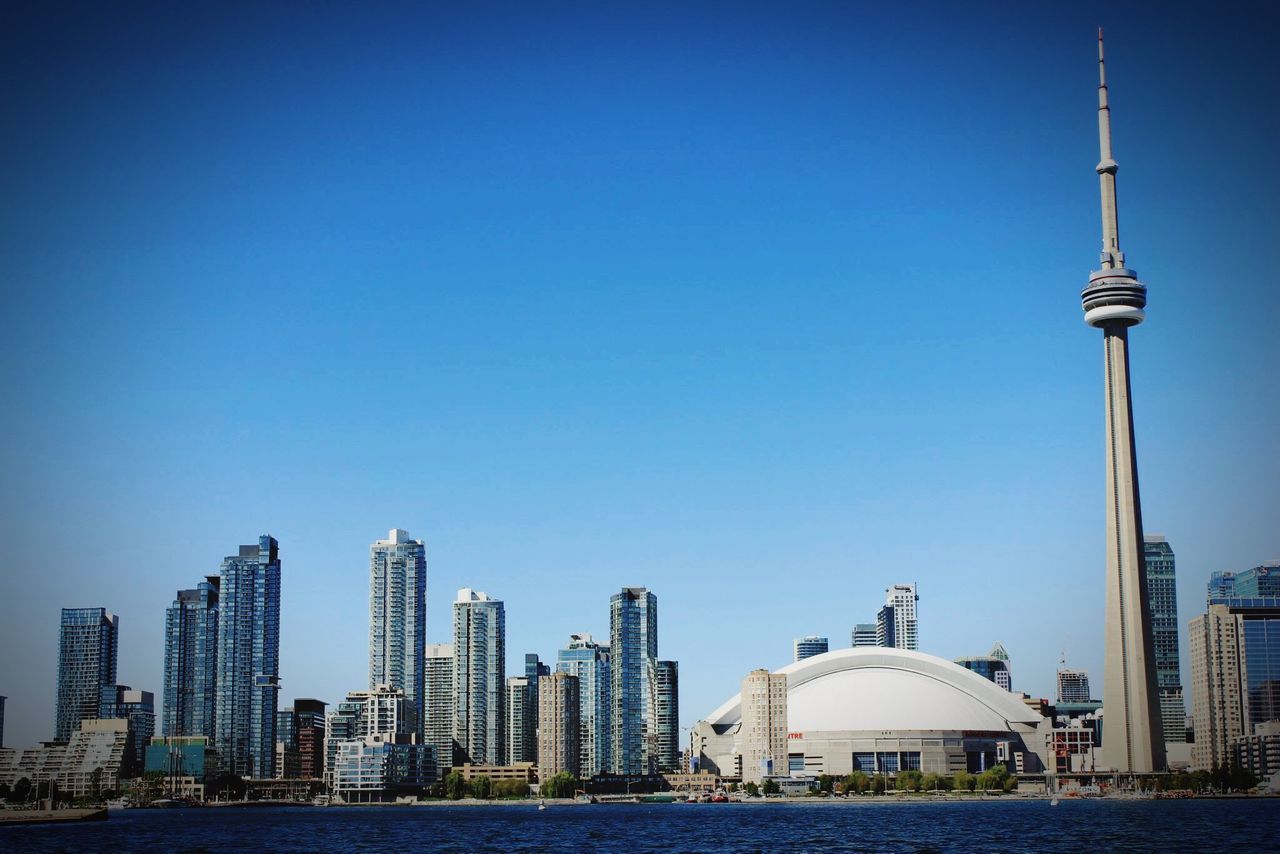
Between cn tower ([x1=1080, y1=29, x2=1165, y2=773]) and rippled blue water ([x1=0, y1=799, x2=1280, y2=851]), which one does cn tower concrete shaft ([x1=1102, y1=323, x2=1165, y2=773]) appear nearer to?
cn tower ([x1=1080, y1=29, x2=1165, y2=773])

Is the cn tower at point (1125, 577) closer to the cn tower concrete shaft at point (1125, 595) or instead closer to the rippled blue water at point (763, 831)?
the cn tower concrete shaft at point (1125, 595)

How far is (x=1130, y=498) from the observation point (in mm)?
189500

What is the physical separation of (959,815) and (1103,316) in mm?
77702

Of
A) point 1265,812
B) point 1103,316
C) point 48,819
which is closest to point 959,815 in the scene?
point 1265,812

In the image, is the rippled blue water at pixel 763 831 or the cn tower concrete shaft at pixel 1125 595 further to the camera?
the cn tower concrete shaft at pixel 1125 595

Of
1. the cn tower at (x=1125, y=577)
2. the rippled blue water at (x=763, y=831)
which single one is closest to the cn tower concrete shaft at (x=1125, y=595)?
the cn tower at (x=1125, y=577)

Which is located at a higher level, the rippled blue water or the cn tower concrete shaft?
the cn tower concrete shaft

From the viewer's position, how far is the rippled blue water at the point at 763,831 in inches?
4085

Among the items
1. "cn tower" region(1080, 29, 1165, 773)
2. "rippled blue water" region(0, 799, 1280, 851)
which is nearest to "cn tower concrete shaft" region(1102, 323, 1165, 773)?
"cn tower" region(1080, 29, 1165, 773)

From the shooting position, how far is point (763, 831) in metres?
125

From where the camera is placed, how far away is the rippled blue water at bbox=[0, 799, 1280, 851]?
10375cm

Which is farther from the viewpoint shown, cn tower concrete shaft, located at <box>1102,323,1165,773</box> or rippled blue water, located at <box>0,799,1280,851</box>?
cn tower concrete shaft, located at <box>1102,323,1165,773</box>

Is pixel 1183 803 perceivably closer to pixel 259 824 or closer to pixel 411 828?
pixel 411 828

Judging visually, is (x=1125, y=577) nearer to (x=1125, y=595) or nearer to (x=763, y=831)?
(x=1125, y=595)
